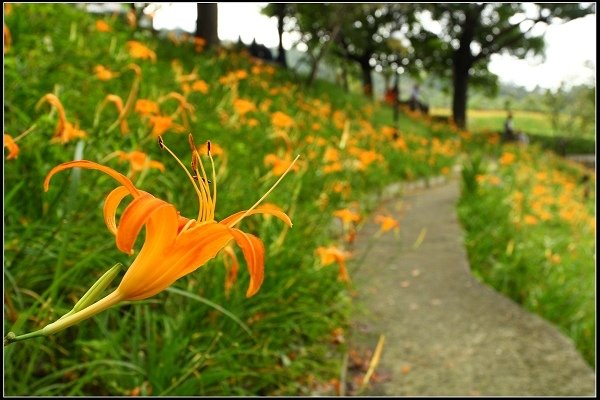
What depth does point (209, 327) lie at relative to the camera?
204cm

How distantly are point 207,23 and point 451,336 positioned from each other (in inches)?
288

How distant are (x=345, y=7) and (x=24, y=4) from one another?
6.33 m

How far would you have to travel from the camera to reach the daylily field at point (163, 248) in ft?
1.85

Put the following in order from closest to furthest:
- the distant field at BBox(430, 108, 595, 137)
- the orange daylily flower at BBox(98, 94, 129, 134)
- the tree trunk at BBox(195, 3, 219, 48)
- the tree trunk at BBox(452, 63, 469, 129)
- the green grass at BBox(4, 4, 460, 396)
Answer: the orange daylily flower at BBox(98, 94, 129, 134) → the green grass at BBox(4, 4, 460, 396) → the tree trunk at BBox(195, 3, 219, 48) → the tree trunk at BBox(452, 63, 469, 129) → the distant field at BBox(430, 108, 595, 137)

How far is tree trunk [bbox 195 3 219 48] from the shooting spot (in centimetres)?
913

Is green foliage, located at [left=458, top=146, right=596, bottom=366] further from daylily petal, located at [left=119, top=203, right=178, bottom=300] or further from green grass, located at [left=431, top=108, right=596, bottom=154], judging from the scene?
green grass, located at [left=431, top=108, right=596, bottom=154]

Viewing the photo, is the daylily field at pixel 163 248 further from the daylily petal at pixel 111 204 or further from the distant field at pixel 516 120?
the distant field at pixel 516 120

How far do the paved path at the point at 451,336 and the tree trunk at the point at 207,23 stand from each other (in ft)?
18.6

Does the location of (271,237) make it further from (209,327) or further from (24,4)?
(24,4)

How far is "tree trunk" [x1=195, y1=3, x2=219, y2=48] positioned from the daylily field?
12.1 ft

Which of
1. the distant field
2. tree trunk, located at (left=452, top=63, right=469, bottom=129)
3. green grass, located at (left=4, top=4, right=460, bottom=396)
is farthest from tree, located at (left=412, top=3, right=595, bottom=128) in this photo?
green grass, located at (left=4, top=4, right=460, bottom=396)

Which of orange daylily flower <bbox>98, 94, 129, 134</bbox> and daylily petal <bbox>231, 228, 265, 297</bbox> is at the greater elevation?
orange daylily flower <bbox>98, 94, 129, 134</bbox>

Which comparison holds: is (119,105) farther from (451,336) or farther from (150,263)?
(451,336)

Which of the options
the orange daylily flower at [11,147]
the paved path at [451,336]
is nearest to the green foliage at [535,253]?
the paved path at [451,336]
